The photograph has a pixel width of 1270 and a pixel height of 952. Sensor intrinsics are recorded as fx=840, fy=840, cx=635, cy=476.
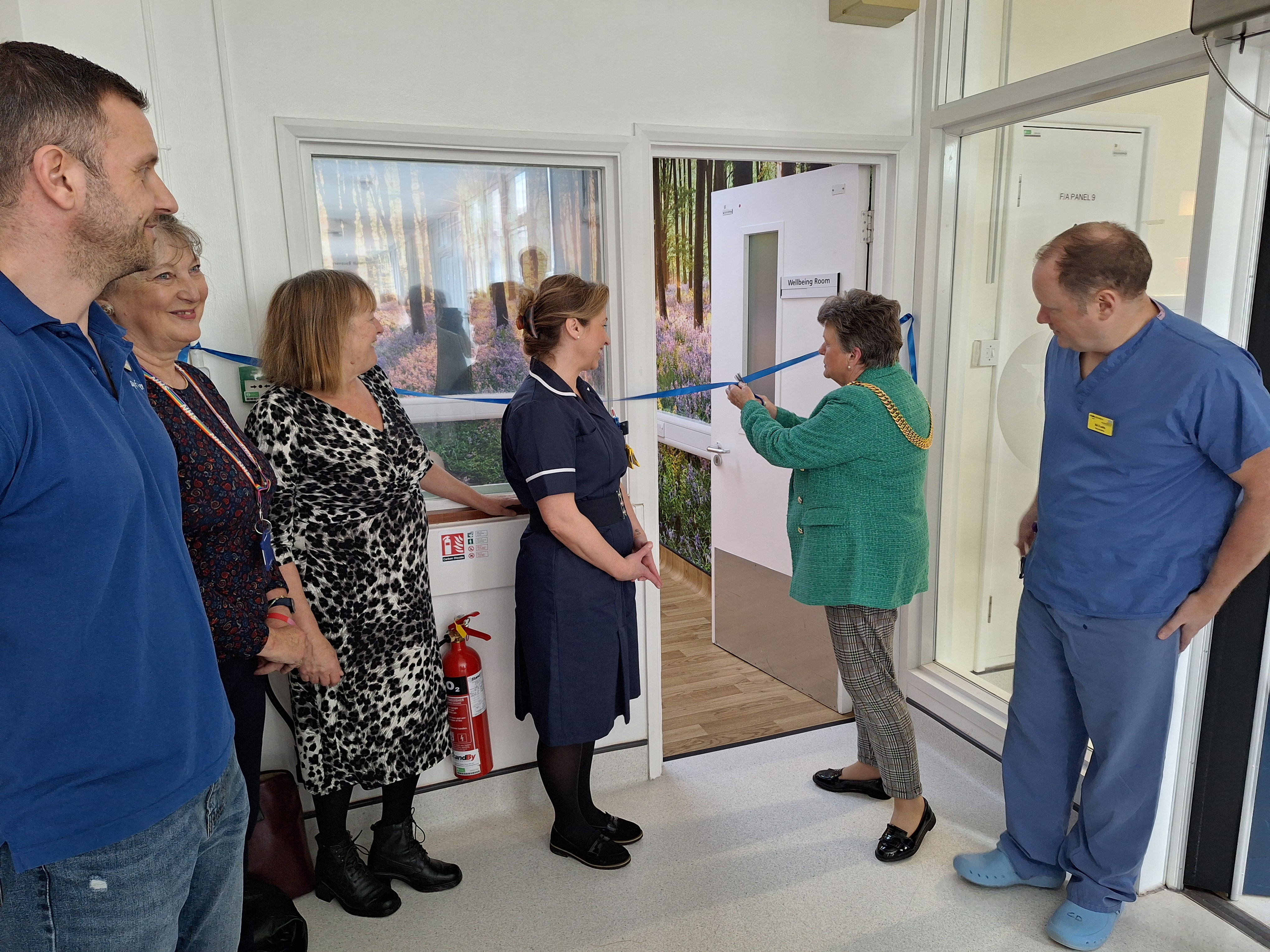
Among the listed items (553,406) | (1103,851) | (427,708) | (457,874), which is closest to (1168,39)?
(553,406)

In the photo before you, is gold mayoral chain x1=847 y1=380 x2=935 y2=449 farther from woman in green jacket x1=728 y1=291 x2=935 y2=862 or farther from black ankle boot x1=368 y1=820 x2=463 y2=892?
black ankle boot x1=368 y1=820 x2=463 y2=892

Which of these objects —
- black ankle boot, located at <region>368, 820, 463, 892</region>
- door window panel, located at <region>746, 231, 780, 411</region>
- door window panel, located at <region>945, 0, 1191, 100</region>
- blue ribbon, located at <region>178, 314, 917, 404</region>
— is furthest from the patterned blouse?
door window panel, located at <region>945, 0, 1191, 100</region>

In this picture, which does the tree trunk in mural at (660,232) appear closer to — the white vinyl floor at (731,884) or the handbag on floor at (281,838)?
the white vinyl floor at (731,884)

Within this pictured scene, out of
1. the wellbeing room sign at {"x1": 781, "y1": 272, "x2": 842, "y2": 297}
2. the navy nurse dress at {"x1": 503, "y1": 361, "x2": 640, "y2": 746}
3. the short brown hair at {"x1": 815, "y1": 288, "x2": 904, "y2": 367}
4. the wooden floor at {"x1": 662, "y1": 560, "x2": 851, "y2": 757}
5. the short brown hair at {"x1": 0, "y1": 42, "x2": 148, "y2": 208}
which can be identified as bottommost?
the wooden floor at {"x1": 662, "y1": 560, "x2": 851, "y2": 757}

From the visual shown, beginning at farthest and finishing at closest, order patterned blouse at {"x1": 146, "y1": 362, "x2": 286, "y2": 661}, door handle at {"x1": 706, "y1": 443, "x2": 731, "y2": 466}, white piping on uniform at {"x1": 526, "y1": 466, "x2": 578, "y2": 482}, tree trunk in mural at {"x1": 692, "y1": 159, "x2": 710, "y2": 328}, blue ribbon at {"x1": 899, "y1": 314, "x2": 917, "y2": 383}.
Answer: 1. tree trunk in mural at {"x1": 692, "y1": 159, "x2": 710, "y2": 328}
2. door handle at {"x1": 706, "y1": 443, "x2": 731, "y2": 466}
3. blue ribbon at {"x1": 899, "y1": 314, "x2": 917, "y2": 383}
4. white piping on uniform at {"x1": 526, "y1": 466, "x2": 578, "y2": 482}
5. patterned blouse at {"x1": 146, "y1": 362, "x2": 286, "y2": 661}

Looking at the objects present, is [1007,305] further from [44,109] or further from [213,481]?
[44,109]

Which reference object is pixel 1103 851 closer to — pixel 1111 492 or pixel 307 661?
pixel 1111 492

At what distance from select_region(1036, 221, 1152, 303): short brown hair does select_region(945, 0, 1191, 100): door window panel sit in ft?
2.06

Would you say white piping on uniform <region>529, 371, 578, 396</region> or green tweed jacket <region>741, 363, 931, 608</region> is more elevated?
white piping on uniform <region>529, 371, 578, 396</region>

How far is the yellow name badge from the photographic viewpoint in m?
1.90

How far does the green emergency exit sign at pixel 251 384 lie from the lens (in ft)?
7.55

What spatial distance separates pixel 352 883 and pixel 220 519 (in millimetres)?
1200

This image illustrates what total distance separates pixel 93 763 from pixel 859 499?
6.17 feet

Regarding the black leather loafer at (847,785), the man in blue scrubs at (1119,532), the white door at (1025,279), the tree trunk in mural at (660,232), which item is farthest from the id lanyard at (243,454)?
the tree trunk in mural at (660,232)
